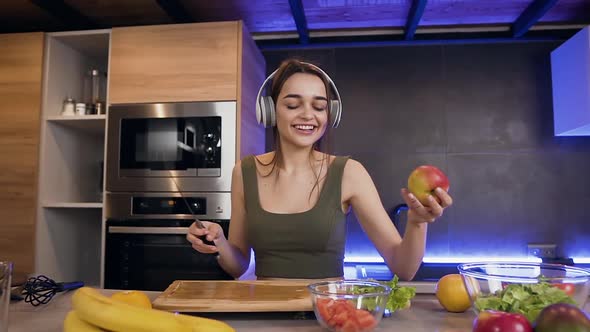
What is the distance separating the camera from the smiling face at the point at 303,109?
51.6 inches

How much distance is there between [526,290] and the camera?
629mm

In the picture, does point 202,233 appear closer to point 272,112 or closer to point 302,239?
point 302,239

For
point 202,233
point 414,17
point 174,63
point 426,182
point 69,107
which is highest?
point 414,17

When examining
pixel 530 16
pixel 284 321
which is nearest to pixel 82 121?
pixel 284 321

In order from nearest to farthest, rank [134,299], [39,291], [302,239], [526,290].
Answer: [526,290] < [134,299] < [39,291] < [302,239]

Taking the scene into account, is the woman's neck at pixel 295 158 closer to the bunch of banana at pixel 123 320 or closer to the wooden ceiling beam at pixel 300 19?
the bunch of banana at pixel 123 320

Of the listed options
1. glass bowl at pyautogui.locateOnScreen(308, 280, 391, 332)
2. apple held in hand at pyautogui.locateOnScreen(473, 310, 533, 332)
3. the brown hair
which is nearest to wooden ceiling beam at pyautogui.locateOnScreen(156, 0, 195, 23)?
the brown hair

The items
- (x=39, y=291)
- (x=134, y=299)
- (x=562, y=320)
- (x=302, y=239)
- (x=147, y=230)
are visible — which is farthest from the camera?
(x=147, y=230)

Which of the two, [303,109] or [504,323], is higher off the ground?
[303,109]

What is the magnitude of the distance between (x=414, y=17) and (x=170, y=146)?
153cm

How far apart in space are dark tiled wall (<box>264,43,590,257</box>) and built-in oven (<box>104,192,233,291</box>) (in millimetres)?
929

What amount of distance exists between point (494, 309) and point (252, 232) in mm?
816

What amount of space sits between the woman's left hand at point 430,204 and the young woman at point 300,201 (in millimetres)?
323

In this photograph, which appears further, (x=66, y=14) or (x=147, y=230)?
(x=66, y=14)
